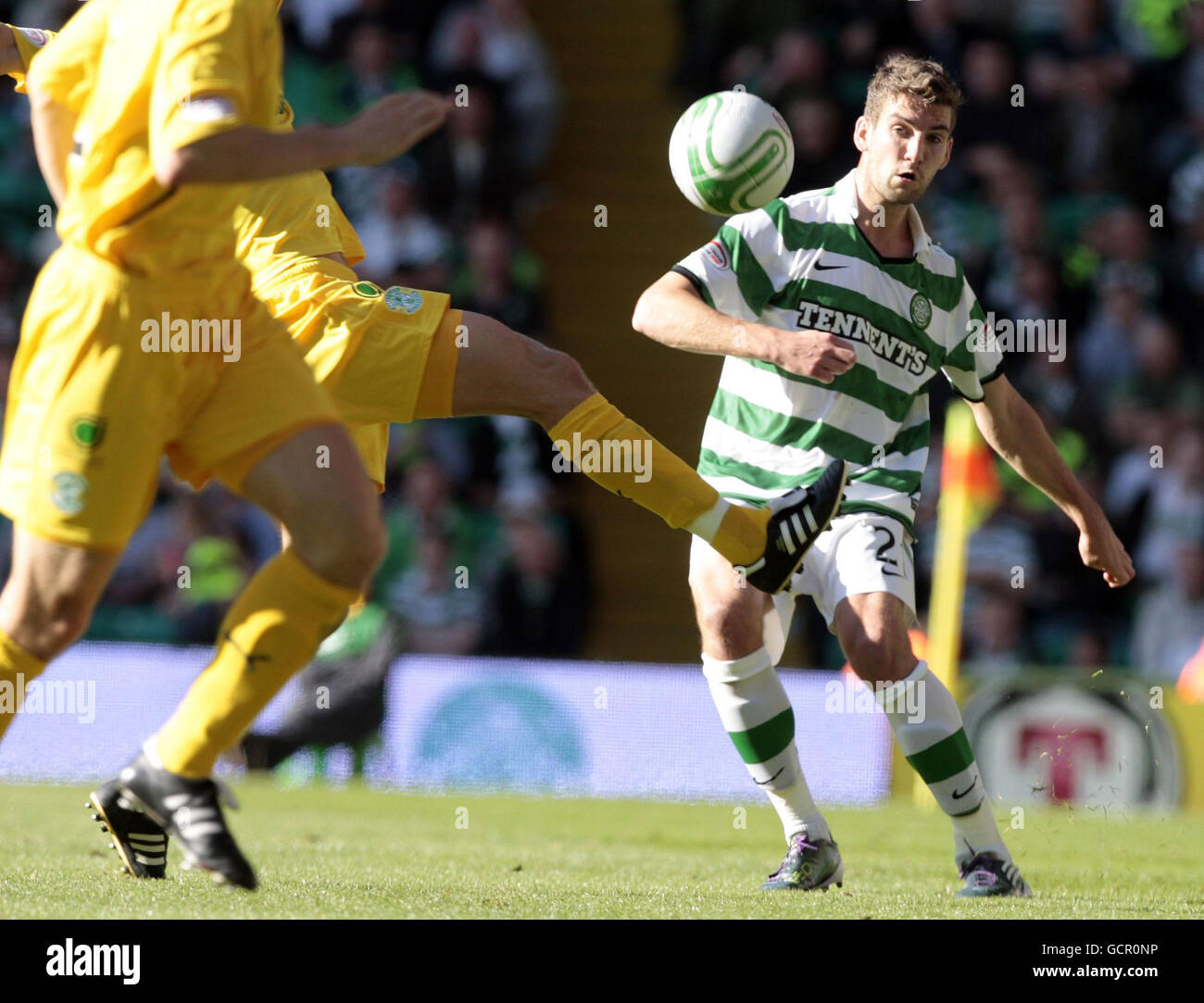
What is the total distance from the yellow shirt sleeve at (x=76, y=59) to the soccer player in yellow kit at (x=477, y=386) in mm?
915

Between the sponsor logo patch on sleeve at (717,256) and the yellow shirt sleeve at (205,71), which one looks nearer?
the yellow shirt sleeve at (205,71)

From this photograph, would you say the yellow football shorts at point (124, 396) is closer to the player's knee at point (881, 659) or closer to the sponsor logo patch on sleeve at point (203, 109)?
the sponsor logo patch on sleeve at point (203, 109)

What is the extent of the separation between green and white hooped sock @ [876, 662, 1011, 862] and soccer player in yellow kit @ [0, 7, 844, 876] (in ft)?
2.35

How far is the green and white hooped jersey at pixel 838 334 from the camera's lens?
227 inches

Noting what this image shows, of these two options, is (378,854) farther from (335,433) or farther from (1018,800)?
(1018,800)

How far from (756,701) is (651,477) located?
106 centimetres

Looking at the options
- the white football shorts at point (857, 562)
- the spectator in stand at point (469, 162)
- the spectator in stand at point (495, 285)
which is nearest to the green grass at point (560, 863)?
the white football shorts at point (857, 562)

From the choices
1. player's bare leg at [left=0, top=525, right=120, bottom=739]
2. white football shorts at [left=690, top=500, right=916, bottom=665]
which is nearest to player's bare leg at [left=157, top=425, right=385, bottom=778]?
player's bare leg at [left=0, top=525, right=120, bottom=739]

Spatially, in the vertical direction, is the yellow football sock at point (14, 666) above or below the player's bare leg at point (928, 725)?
above

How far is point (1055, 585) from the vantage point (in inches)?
506

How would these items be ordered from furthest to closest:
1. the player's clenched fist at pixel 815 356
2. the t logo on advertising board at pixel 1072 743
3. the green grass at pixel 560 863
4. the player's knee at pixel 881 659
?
the t logo on advertising board at pixel 1072 743 → the player's knee at pixel 881 659 → the player's clenched fist at pixel 815 356 → the green grass at pixel 560 863

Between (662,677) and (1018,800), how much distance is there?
227 cm

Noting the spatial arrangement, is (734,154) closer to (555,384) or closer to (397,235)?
(555,384)

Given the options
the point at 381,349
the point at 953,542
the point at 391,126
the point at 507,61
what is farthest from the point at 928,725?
the point at 507,61
